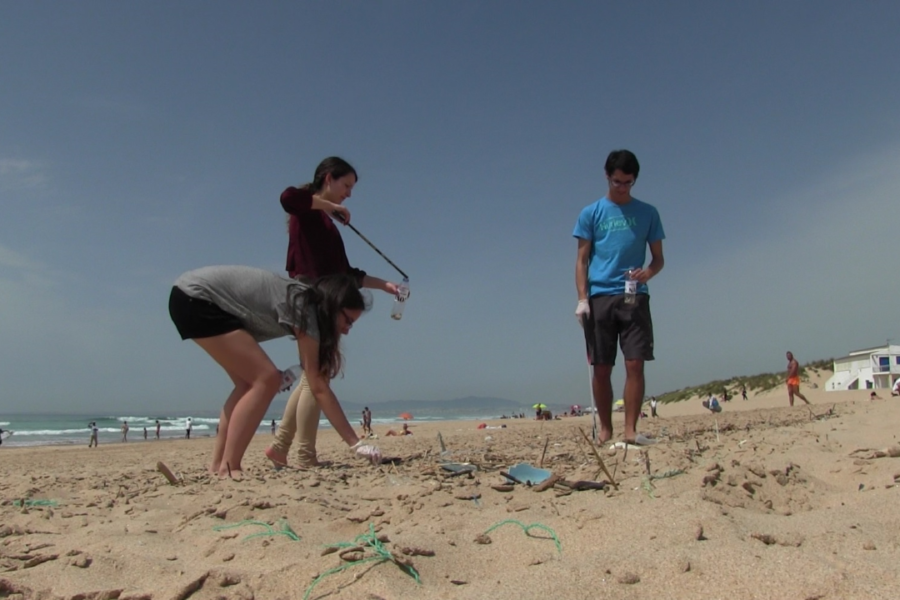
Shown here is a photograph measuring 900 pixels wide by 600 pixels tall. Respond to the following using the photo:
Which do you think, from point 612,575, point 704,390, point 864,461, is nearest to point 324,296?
point 612,575

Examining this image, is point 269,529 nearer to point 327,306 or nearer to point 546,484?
point 546,484

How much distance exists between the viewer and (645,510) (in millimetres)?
2057

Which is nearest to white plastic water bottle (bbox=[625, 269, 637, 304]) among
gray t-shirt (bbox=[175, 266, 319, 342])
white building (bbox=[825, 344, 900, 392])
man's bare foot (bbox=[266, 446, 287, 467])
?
gray t-shirt (bbox=[175, 266, 319, 342])

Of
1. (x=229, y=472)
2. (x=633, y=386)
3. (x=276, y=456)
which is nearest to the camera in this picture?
(x=229, y=472)

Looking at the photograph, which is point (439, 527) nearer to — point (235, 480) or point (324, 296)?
point (235, 480)

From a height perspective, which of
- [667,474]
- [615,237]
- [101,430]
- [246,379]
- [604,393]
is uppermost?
[615,237]

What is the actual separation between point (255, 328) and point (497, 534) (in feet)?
6.89

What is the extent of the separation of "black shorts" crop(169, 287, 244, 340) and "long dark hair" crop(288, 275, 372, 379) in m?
0.37

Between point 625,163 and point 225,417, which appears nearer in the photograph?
point 225,417

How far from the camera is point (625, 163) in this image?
4.58 m

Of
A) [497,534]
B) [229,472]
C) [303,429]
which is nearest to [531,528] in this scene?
[497,534]

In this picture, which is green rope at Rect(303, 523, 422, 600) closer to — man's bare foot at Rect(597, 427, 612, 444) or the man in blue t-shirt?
the man in blue t-shirt

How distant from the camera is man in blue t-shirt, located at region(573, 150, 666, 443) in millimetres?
4281

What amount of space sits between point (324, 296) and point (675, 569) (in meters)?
2.51
